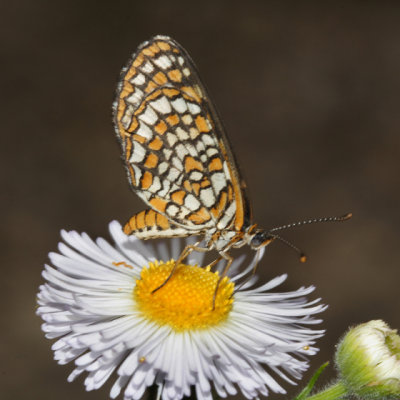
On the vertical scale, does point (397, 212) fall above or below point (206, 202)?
above

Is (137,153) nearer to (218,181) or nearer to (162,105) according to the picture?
(162,105)

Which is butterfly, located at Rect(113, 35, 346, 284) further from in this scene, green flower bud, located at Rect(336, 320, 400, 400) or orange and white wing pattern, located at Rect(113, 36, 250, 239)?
green flower bud, located at Rect(336, 320, 400, 400)

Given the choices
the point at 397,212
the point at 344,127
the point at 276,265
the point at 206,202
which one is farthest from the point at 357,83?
the point at 206,202

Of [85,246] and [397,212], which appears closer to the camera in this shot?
[85,246]

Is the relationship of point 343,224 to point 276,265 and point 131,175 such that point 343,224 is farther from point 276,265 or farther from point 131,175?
point 131,175

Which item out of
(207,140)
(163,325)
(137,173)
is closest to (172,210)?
(137,173)

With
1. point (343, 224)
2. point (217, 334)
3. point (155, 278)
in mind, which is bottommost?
point (217, 334)
